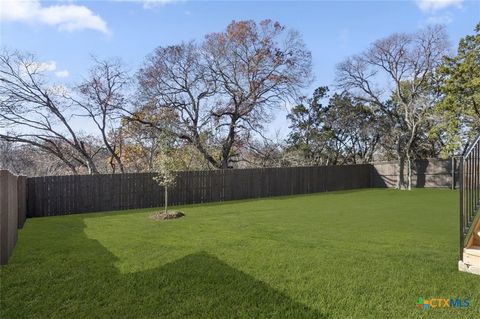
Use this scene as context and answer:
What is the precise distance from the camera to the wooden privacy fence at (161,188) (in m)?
9.75

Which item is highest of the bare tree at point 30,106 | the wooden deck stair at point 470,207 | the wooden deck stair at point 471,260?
the bare tree at point 30,106

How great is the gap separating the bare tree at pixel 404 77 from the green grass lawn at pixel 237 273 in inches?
531

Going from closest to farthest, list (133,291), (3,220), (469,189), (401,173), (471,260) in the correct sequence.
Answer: (133,291), (471,260), (469,189), (3,220), (401,173)

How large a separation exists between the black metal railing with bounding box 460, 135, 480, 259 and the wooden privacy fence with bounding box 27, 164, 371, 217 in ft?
30.4

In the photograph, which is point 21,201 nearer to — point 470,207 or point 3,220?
point 3,220

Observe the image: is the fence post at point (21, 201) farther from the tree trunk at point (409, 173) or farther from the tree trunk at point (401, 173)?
the tree trunk at point (401, 173)

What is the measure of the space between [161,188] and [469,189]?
9.29 m

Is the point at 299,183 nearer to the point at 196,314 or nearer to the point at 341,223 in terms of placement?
the point at 341,223

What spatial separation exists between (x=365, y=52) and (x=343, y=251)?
16.8 metres

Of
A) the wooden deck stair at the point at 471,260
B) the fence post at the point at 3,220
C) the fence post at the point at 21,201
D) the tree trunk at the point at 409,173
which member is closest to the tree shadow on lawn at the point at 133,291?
the fence post at the point at 3,220

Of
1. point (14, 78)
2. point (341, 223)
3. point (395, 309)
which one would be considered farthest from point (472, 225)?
point (14, 78)

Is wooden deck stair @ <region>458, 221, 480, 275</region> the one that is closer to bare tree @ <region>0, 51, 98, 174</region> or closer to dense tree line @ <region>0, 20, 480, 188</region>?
dense tree line @ <region>0, 20, 480, 188</region>

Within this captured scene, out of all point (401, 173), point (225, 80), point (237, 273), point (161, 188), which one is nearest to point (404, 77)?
point (401, 173)

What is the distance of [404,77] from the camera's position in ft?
60.9
